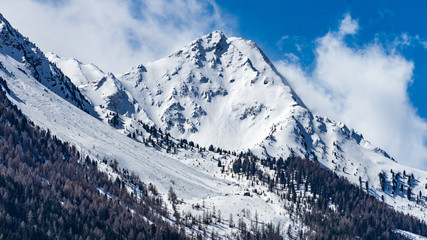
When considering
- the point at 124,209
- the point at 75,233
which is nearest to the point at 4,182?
the point at 75,233

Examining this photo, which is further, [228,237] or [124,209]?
[228,237]

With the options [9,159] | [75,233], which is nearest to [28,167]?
[9,159]

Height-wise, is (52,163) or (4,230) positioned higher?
(52,163)

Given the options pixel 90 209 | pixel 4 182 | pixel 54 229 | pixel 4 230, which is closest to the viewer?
pixel 4 230

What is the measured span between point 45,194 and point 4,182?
17007 mm

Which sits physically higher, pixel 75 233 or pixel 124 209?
pixel 124 209

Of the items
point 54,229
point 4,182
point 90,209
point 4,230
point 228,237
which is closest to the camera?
point 4,230

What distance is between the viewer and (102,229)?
6363 inches

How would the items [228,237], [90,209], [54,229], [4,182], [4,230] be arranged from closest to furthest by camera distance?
1. [4,230]
2. [54,229]
3. [4,182]
4. [90,209]
5. [228,237]

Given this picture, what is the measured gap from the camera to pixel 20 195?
158000 millimetres

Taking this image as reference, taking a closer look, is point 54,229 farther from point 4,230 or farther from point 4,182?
point 4,182

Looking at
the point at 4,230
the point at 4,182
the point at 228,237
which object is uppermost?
the point at 228,237

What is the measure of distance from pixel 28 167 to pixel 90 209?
123ft

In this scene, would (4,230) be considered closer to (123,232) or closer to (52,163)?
(123,232)
